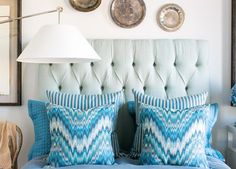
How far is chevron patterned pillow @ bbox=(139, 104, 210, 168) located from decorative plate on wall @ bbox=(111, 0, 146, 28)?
2.82 ft

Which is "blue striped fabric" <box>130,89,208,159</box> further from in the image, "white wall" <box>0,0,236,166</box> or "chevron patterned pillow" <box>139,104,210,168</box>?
"white wall" <box>0,0,236,166</box>

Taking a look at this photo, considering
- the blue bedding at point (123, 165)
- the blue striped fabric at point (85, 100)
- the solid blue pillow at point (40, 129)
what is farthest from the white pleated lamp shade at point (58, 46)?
the blue bedding at point (123, 165)

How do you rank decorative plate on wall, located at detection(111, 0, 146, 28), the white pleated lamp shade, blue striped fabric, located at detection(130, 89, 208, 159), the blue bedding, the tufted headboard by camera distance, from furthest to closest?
1. decorative plate on wall, located at detection(111, 0, 146, 28)
2. the tufted headboard
3. blue striped fabric, located at detection(130, 89, 208, 159)
4. the white pleated lamp shade
5. the blue bedding

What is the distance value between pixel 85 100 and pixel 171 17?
0.98m

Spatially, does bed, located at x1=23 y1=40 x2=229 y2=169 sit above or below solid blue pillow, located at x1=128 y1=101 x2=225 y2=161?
above

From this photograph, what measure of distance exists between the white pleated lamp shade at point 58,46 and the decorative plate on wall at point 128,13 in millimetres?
550

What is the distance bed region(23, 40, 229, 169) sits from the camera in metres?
2.44

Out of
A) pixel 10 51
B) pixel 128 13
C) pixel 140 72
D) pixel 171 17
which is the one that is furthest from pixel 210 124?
pixel 10 51

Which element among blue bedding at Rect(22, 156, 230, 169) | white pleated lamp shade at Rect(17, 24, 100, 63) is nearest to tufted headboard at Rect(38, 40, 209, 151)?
white pleated lamp shade at Rect(17, 24, 100, 63)

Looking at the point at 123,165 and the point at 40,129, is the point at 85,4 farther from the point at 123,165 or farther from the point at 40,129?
the point at 123,165

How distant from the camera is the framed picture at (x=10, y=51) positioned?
256cm

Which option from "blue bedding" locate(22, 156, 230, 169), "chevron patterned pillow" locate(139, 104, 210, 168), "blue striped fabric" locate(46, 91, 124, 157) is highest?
"blue striped fabric" locate(46, 91, 124, 157)

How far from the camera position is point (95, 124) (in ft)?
6.47

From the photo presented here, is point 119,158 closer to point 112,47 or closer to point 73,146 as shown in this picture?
point 73,146
